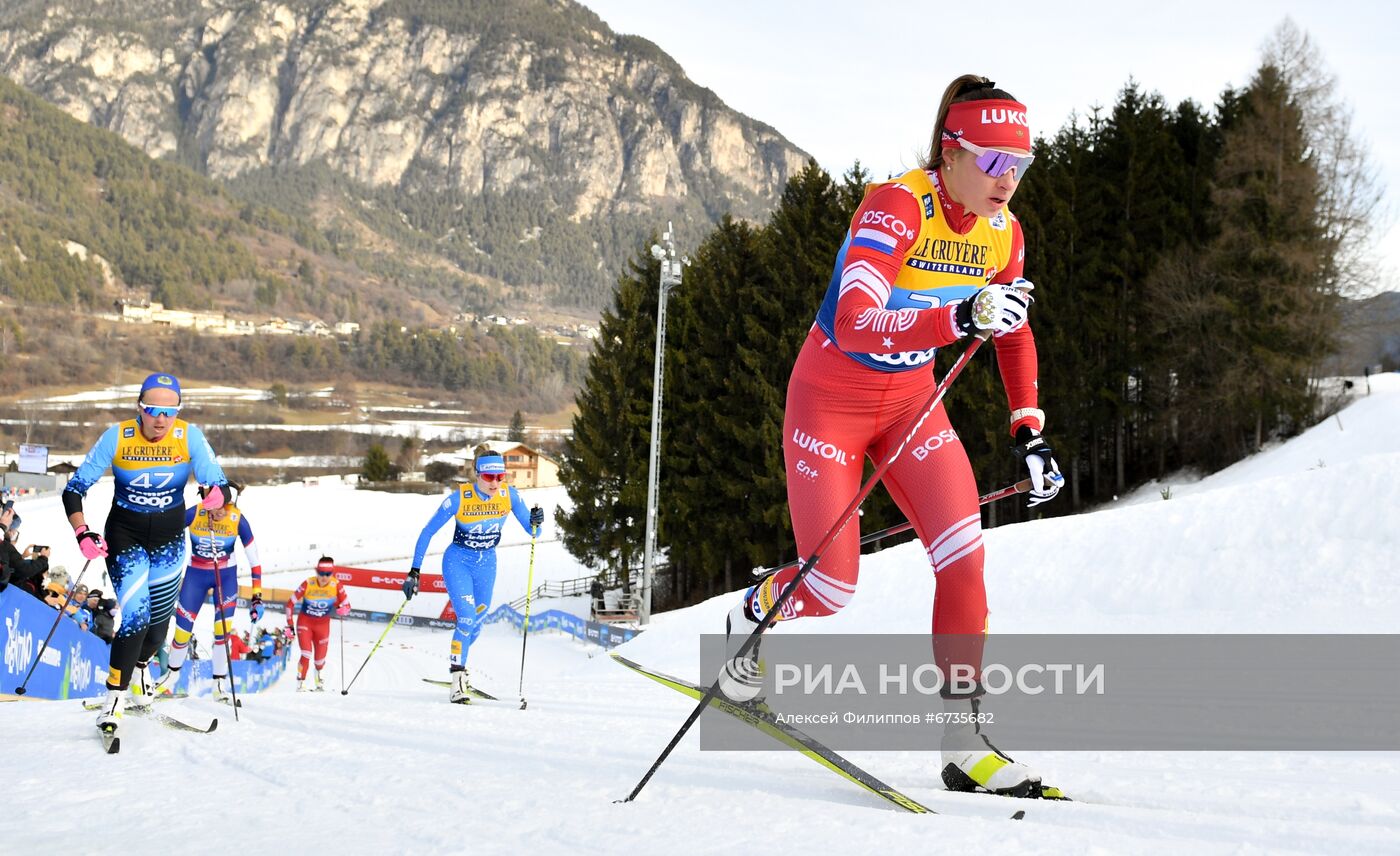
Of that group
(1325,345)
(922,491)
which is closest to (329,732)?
(922,491)

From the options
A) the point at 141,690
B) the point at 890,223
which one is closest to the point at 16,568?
the point at 141,690

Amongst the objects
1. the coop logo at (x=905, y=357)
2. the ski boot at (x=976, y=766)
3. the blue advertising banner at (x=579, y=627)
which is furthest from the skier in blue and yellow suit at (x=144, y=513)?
the blue advertising banner at (x=579, y=627)

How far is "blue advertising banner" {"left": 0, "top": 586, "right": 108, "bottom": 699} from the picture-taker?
28.1 feet

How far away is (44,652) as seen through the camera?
30.7 feet

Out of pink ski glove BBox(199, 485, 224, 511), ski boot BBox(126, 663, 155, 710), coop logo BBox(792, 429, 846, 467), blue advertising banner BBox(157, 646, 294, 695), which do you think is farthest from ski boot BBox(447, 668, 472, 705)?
coop logo BBox(792, 429, 846, 467)

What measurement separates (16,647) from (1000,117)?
9300 mm

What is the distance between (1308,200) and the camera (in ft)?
81.5

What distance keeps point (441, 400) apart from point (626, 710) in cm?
16166

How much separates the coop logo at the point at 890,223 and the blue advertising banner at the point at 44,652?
27.9 feet

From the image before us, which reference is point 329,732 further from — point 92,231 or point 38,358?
point 92,231

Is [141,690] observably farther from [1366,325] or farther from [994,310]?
[1366,325]

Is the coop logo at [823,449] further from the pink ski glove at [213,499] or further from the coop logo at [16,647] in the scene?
the coop logo at [16,647]

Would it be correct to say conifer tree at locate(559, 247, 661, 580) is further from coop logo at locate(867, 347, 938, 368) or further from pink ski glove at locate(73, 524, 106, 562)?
coop logo at locate(867, 347, 938, 368)

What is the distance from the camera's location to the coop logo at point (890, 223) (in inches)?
133
